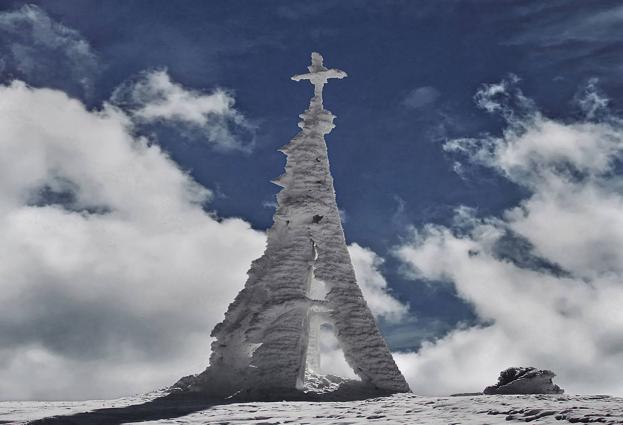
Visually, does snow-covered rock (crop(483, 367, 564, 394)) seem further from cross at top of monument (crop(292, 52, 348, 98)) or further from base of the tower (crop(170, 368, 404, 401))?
cross at top of monument (crop(292, 52, 348, 98))

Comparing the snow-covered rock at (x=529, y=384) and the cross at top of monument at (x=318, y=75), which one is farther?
the cross at top of monument at (x=318, y=75)

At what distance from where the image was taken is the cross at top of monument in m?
29.6

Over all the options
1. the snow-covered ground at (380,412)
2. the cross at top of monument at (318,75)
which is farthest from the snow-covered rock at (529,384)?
the cross at top of monument at (318,75)

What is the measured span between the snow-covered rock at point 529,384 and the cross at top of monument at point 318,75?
13663 millimetres

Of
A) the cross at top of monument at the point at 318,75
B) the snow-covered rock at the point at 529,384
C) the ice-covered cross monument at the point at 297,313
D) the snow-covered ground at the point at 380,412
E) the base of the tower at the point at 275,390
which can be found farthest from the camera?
the cross at top of monument at the point at 318,75

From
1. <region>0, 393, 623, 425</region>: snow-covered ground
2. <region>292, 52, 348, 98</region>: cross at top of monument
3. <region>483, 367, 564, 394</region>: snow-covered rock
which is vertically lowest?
<region>0, 393, 623, 425</region>: snow-covered ground

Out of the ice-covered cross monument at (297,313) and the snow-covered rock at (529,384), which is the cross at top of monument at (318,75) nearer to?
the ice-covered cross monument at (297,313)

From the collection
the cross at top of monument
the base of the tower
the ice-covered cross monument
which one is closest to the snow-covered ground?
the base of the tower

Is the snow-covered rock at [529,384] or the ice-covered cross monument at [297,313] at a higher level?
the ice-covered cross monument at [297,313]

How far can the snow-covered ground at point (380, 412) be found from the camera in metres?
13.6

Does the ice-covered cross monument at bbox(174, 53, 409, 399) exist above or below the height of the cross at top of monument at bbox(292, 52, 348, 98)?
below

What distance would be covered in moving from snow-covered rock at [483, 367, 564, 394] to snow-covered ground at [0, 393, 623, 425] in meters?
3.44

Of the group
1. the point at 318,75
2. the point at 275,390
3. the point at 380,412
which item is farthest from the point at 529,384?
the point at 318,75

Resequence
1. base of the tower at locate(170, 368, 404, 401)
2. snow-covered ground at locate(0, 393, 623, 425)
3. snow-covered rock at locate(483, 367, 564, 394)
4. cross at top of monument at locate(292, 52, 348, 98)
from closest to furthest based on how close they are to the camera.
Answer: snow-covered ground at locate(0, 393, 623, 425) → snow-covered rock at locate(483, 367, 564, 394) → base of the tower at locate(170, 368, 404, 401) → cross at top of monument at locate(292, 52, 348, 98)
